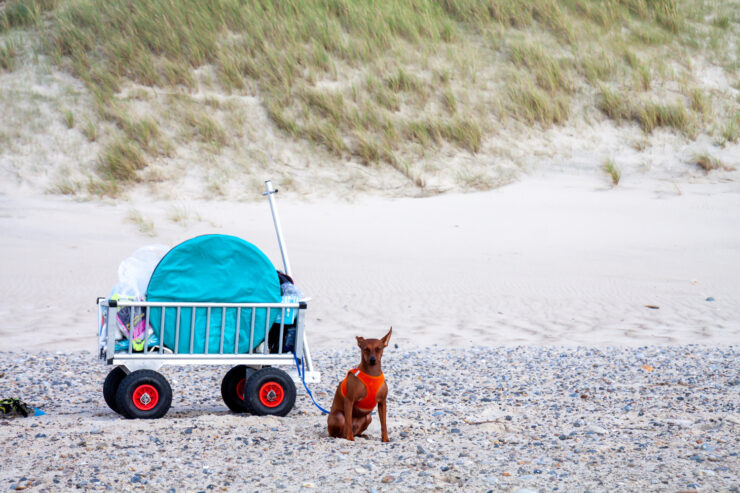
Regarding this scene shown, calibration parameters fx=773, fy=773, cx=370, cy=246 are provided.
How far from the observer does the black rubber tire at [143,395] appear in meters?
4.68

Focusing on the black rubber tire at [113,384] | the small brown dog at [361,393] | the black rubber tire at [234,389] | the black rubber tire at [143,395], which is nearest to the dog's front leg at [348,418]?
the small brown dog at [361,393]

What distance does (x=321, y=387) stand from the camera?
20.2 feet

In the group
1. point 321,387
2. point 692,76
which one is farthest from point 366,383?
point 692,76

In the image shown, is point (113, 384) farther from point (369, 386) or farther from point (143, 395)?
A: point (369, 386)

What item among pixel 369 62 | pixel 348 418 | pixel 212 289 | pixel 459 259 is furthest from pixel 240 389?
pixel 369 62

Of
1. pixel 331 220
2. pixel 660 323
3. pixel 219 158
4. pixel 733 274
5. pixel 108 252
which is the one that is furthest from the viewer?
pixel 219 158

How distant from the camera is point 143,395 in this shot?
4.76 metres

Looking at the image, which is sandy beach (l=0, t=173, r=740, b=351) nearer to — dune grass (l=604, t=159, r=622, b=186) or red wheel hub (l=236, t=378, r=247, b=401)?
dune grass (l=604, t=159, r=622, b=186)

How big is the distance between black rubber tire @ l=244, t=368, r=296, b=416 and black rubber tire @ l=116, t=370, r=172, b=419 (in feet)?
1.67

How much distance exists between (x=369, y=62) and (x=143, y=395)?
13.3 metres

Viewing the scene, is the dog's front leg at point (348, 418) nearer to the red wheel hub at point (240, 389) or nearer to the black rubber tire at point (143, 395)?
the red wheel hub at point (240, 389)

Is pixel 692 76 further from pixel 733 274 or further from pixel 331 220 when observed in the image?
pixel 331 220

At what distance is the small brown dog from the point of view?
4.22 meters

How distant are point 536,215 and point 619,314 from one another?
4.23 metres
